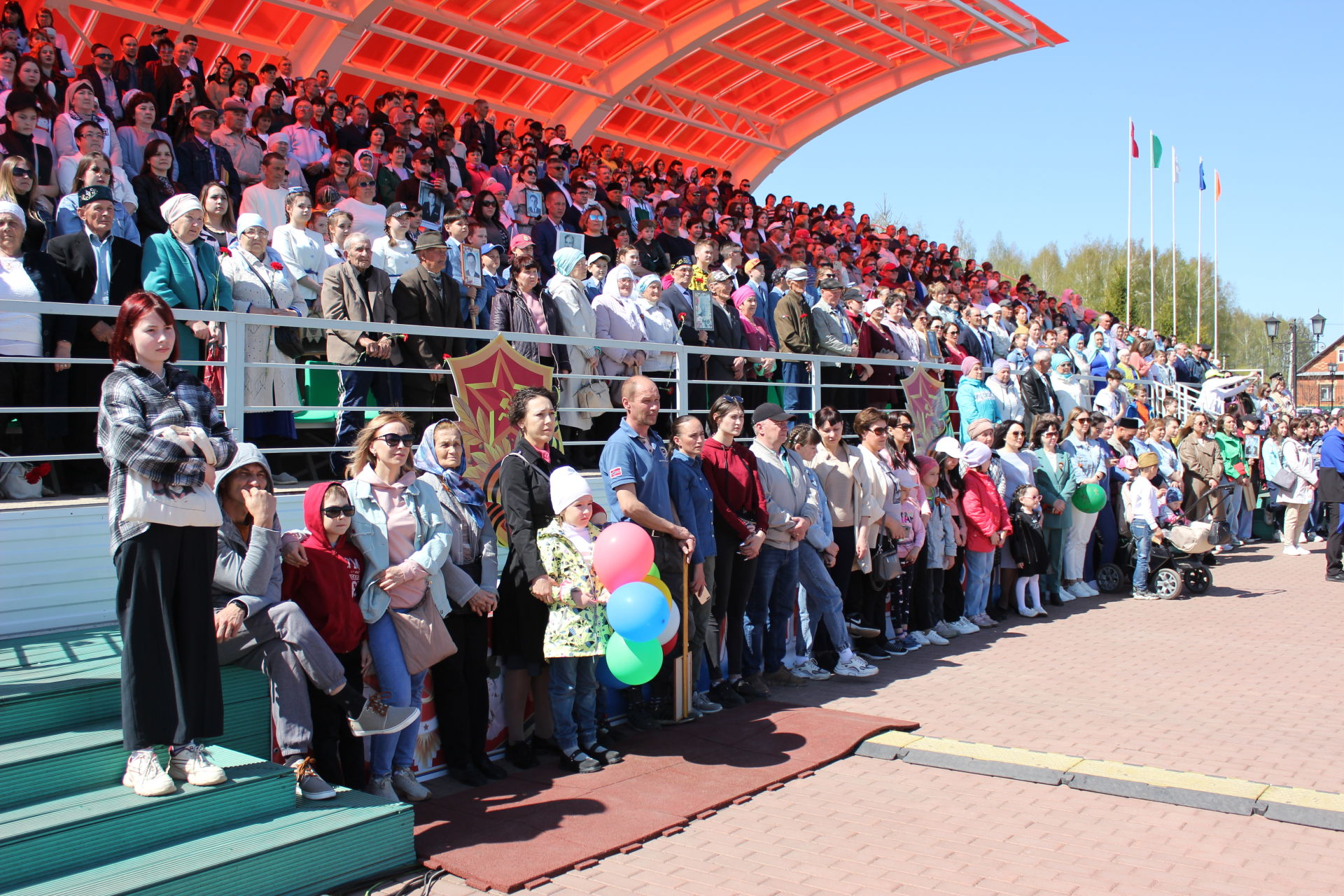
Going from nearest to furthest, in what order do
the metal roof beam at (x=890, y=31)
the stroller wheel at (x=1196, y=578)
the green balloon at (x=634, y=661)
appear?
the green balloon at (x=634, y=661), the stroller wheel at (x=1196, y=578), the metal roof beam at (x=890, y=31)

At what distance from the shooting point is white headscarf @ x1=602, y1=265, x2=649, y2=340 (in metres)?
9.18

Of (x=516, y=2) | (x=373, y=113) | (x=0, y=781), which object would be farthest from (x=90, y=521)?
(x=516, y=2)

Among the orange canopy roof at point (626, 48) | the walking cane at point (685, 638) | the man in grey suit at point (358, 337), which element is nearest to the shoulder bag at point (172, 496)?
the man in grey suit at point (358, 337)

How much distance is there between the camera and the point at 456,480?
5.70 m

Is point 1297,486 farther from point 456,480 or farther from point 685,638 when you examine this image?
point 456,480

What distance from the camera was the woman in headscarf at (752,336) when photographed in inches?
411

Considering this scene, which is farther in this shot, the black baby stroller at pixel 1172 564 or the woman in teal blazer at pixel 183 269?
the black baby stroller at pixel 1172 564

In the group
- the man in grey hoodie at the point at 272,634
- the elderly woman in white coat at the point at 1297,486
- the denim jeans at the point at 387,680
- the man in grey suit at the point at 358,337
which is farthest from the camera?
the elderly woman in white coat at the point at 1297,486

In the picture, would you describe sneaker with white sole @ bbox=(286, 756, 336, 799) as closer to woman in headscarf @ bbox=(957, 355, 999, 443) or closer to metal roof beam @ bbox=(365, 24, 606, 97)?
woman in headscarf @ bbox=(957, 355, 999, 443)

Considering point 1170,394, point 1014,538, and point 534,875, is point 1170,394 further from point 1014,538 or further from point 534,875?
point 534,875

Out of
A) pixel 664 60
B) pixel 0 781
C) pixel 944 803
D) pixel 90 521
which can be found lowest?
pixel 944 803

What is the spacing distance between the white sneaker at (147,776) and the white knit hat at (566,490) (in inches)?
91.9

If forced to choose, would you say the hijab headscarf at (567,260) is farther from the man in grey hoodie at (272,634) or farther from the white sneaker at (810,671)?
the man in grey hoodie at (272,634)

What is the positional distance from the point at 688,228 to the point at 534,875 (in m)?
11.8
